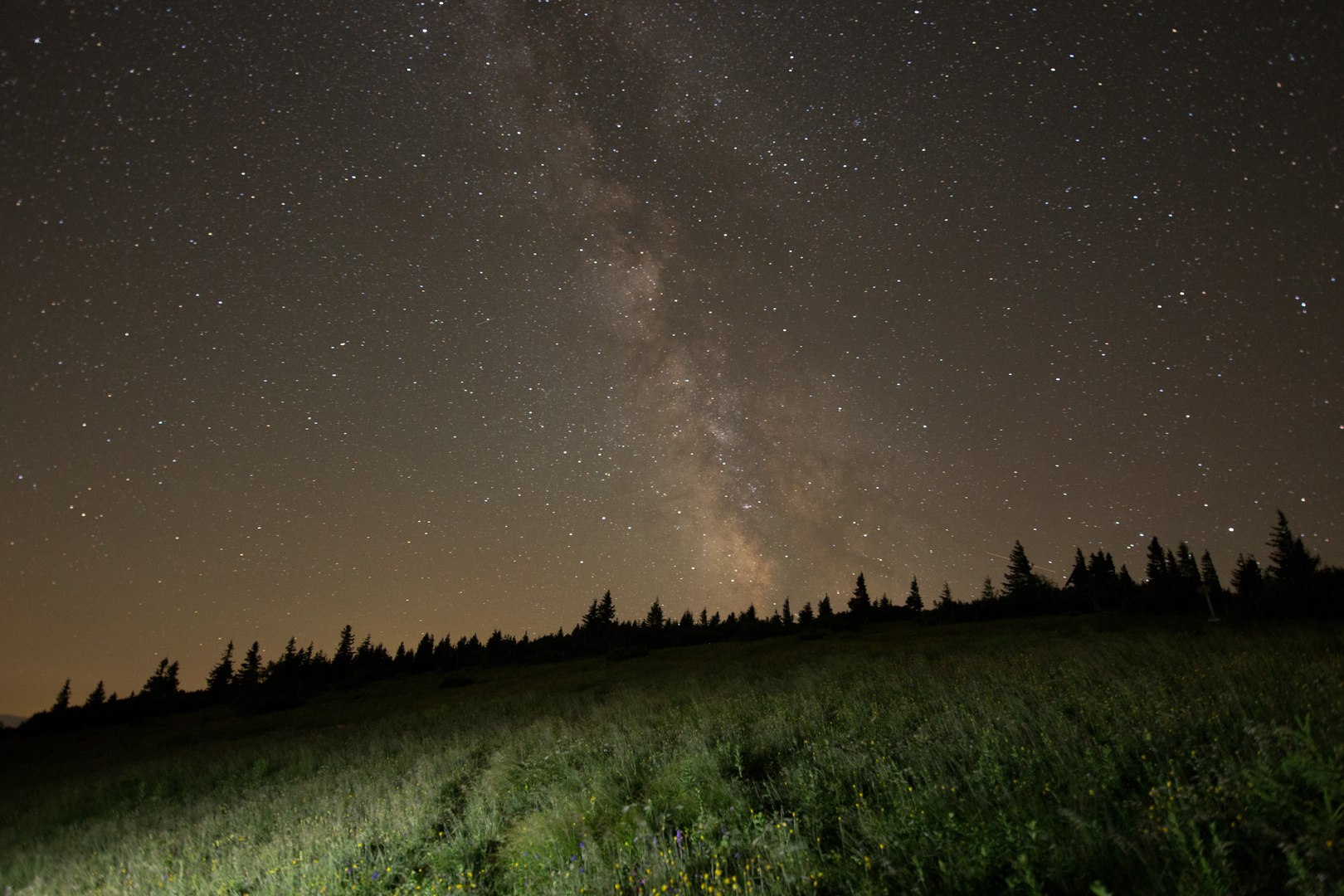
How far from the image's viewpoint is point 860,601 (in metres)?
74.9

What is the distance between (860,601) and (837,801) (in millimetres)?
75214

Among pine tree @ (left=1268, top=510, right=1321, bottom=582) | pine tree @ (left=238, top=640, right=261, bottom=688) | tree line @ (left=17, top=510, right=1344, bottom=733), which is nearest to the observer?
tree line @ (left=17, top=510, right=1344, bottom=733)

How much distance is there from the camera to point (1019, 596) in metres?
49.0

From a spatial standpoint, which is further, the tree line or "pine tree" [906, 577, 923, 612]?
"pine tree" [906, 577, 923, 612]

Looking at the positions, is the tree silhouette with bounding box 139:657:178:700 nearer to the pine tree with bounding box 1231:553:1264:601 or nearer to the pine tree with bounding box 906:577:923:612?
the pine tree with bounding box 906:577:923:612

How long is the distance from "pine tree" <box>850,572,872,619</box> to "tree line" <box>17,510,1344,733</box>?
0.20 meters

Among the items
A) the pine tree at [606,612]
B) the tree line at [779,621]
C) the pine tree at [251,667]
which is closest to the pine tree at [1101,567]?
the tree line at [779,621]

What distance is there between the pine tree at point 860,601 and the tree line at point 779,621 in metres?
0.20

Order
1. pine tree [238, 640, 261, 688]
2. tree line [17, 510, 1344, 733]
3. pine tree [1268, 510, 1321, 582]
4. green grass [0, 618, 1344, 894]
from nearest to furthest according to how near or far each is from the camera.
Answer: green grass [0, 618, 1344, 894] < tree line [17, 510, 1344, 733] < pine tree [1268, 510, 1321, 582] < pine tree [238, 640, 261, 688]

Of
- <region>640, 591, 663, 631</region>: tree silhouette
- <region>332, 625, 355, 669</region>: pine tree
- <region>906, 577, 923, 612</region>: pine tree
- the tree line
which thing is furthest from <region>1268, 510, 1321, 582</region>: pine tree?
<region>332, 625, 355, 669</region>: pine tree

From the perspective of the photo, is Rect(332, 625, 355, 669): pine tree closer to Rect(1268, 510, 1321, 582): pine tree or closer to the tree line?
the tree line

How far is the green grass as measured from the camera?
3.60 m

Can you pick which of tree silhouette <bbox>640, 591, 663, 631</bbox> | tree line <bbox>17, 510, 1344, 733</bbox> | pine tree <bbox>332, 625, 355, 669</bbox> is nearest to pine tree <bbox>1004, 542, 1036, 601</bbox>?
tree line <bbox>17, 510, 1344, 733</bbox>

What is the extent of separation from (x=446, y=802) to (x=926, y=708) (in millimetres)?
6644
